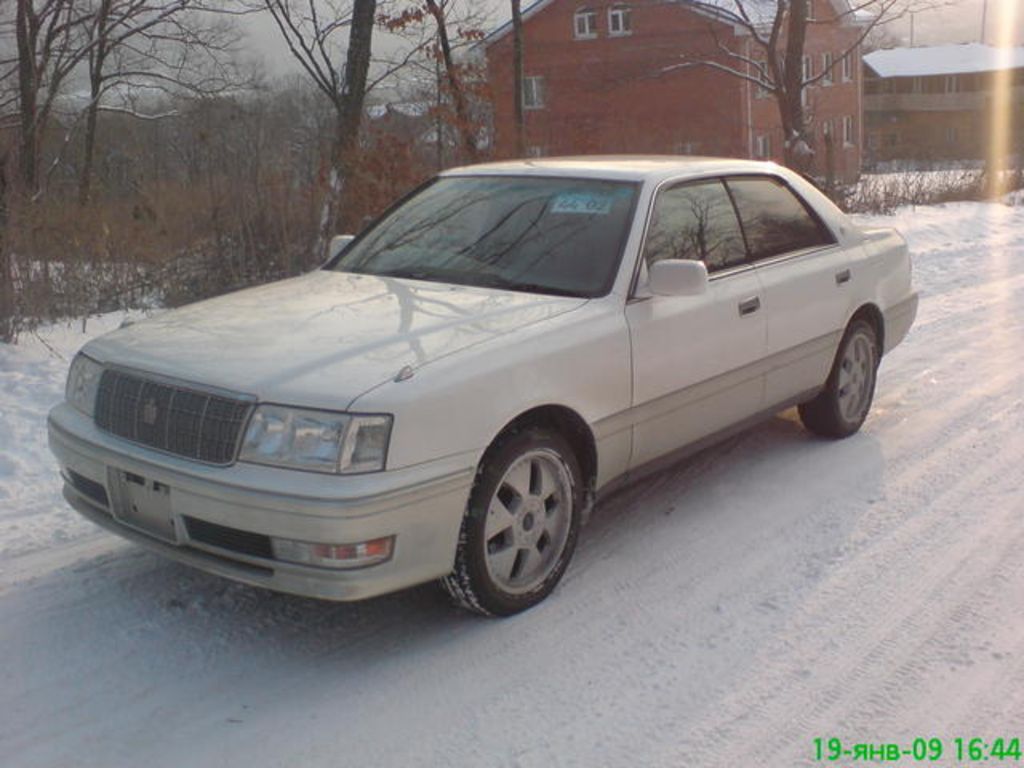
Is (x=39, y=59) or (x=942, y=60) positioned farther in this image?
(x=942, y=60)

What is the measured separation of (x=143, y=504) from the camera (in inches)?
147

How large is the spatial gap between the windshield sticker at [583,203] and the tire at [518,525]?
1.16 m

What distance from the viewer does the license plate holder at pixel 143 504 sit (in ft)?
12.0

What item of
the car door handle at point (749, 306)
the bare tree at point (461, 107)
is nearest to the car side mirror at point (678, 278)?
the car door handle at point (749, 306)

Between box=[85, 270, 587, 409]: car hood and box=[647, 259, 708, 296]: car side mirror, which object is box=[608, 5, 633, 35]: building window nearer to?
box=[85, 270, 587, 409]: car hood

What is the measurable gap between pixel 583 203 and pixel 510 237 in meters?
0.35

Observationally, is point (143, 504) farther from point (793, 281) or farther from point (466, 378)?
point (793, 281)

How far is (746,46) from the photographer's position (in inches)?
1502

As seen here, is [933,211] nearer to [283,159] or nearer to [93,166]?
[283,159]

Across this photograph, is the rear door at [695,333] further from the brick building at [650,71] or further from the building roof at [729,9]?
the brick building at [650,71]

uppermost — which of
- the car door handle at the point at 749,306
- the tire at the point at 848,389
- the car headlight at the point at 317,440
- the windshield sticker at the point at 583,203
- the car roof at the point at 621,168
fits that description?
the car roof at the point at 621,168

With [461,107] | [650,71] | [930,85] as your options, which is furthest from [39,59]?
[930,85]

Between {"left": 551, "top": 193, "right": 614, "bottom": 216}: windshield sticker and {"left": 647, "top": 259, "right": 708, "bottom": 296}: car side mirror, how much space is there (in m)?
0.47

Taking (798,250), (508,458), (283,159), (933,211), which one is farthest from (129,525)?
(933,211)
